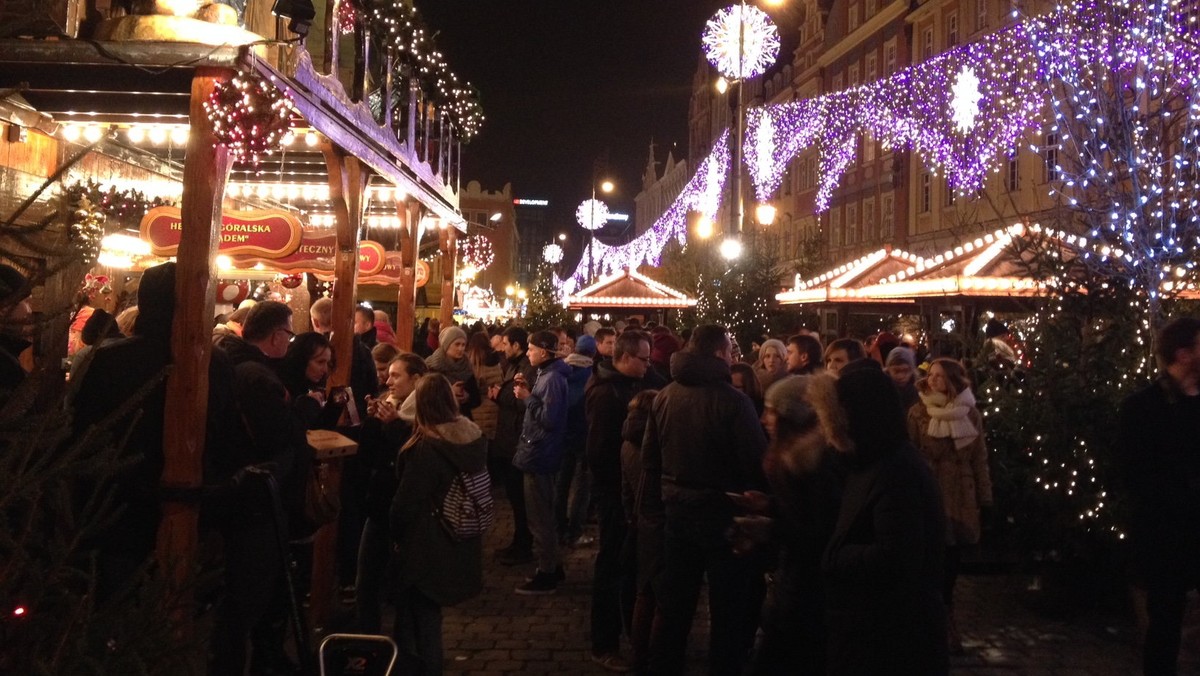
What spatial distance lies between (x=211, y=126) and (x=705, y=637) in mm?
4413

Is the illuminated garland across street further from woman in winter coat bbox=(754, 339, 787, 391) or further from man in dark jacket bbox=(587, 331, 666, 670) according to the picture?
man in dark jacket bbox=(587, 331, 666, 670)

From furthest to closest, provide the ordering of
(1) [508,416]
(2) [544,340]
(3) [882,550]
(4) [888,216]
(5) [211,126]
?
(4) [888,216], (1) [508,416], (2) [544,340], (5) [211,126], (3) [882,550]

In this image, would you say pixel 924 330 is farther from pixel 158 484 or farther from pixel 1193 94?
pixel 158 484

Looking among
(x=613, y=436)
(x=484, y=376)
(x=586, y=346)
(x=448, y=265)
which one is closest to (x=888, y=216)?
(x=448, y=265)

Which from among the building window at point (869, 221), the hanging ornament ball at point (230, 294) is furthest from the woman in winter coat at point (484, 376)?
the building window at point (869, 221)

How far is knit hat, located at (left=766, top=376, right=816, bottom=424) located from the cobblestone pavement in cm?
235

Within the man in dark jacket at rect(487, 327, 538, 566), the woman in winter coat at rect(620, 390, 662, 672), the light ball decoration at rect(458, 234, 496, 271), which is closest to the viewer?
the woman in winter coat at rect(620, 390, 662, 672)

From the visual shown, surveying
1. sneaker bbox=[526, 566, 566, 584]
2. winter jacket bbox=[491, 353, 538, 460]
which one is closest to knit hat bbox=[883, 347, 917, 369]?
sneaker bbox=[526, 566, 566, 584]

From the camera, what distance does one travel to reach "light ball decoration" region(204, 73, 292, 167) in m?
4.77

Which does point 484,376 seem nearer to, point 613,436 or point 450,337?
point 450,337

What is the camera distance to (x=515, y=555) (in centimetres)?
855

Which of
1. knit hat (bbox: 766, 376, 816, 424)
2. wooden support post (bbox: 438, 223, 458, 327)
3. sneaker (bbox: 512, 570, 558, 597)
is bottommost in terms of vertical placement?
sneaker (bbox: 512, 570, 558, 597)

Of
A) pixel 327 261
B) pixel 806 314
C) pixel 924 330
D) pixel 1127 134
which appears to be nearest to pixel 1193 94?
pixel 1127 134

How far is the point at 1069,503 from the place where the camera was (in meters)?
6.94
